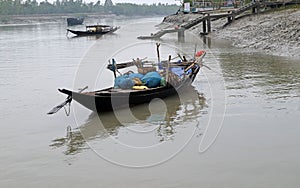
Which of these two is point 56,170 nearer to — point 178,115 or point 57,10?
point 178,115

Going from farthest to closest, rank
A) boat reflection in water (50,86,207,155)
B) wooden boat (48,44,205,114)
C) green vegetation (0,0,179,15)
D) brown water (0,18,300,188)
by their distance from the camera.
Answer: green vegetation (0,0,179,15), wooden boat (48,44,205,114), boat reflection in water (50,86,207,155), brown water (0,18,300,188)

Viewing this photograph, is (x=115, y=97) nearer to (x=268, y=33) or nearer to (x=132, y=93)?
(x=132, y=93)

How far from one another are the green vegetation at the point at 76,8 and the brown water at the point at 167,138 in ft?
353

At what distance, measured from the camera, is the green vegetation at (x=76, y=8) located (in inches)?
4606

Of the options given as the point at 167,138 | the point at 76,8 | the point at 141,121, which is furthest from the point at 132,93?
the point at 76,8

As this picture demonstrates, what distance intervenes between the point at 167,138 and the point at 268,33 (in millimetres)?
19592

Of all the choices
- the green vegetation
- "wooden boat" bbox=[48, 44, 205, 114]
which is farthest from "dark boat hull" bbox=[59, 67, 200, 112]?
the green vegetation

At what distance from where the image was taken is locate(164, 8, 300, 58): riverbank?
74.5 ft

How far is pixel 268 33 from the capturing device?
27047mm

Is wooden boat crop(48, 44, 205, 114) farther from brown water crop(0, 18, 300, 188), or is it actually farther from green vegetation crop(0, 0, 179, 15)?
green vegetation crop(0, 0, 179, 15)

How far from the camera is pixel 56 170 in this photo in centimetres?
795

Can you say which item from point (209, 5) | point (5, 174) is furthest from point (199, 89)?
point (209, 5)

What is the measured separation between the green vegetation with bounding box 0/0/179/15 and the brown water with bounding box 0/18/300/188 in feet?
353

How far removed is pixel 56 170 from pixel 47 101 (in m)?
6.07
